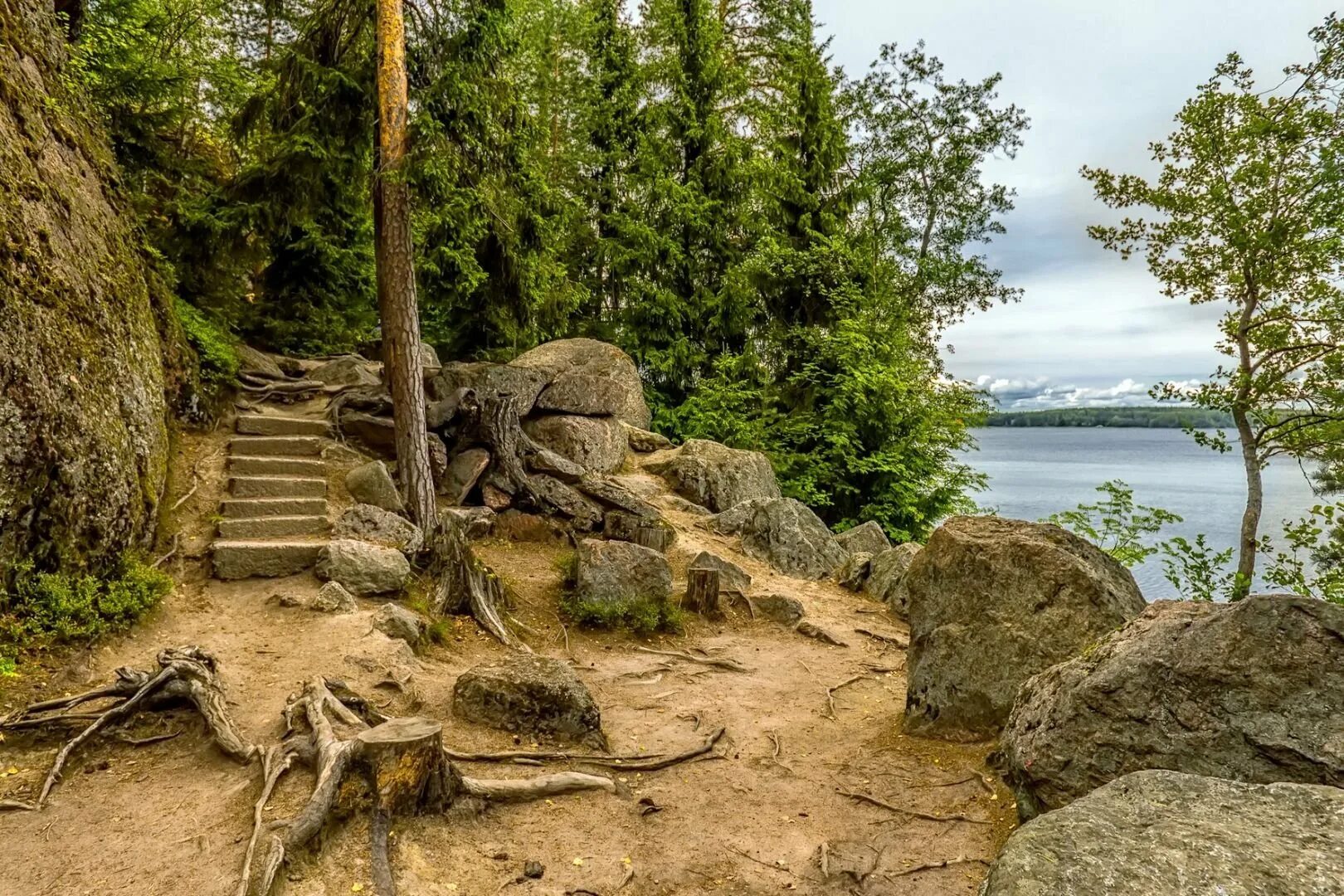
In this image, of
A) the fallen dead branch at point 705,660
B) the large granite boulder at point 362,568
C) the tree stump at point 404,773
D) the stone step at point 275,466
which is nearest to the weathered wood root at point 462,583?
the large granite boulder at point 362,568

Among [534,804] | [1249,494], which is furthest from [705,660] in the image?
[1249,494]

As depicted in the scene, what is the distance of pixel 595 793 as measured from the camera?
14.4 feet

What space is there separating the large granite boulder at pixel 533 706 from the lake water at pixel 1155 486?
37.3 ft

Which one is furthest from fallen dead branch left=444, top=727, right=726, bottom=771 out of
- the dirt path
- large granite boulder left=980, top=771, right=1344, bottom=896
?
large granite boulder left=980, top=771, right=1344, bottom=896

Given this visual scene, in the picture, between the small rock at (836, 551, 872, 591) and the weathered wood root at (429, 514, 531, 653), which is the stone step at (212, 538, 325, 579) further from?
the small rock at (836, 551, 872, 591)

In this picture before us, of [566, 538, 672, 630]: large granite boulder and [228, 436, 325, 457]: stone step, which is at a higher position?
[228, 436, 325, 457]: stone step

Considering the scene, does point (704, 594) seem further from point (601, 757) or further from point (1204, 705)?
point (1204, 705)

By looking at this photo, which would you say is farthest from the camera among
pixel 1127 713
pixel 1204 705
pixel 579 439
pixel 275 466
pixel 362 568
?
pixel 579 439

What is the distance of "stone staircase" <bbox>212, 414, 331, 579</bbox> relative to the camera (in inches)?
289

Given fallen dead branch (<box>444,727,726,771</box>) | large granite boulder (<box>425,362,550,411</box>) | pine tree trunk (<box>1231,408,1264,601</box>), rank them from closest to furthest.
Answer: fallen dead branch (<box>444,727,726,771</box>)
large granite boulder (<box>425,362,550,411</box>)
pine tree trunk (<box>1231,408,1264,601</box>)

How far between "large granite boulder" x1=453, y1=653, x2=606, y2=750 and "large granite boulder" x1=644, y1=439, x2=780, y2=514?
7.92 m

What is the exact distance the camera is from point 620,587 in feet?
27.8

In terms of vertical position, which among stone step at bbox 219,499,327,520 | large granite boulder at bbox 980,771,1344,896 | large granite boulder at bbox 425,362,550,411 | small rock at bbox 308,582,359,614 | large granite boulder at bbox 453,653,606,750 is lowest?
large granite boulder at bbox 453,653,606,750

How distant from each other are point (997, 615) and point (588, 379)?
978cm
